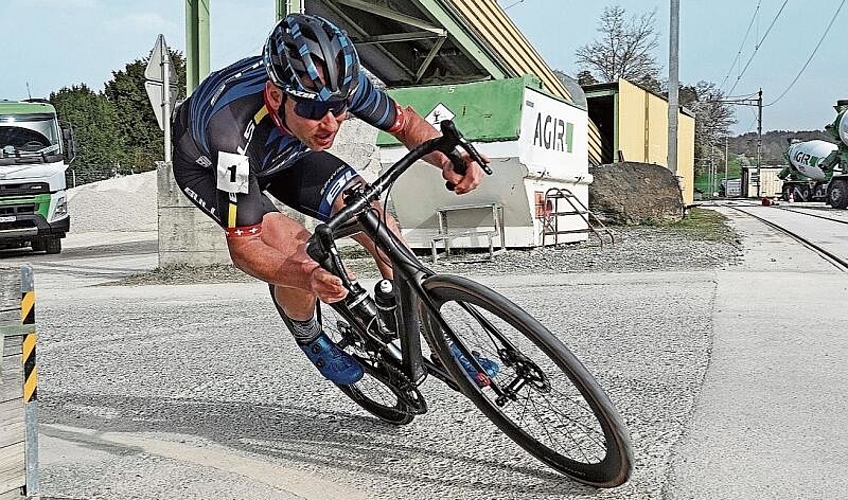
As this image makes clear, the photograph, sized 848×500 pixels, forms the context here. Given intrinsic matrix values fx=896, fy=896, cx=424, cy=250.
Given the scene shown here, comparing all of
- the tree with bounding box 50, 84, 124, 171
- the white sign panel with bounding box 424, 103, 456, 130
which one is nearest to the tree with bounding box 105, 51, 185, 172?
the tree with bounding box 50, 84, 124, 171

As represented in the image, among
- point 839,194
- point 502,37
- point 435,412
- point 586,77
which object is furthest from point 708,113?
point 435,412

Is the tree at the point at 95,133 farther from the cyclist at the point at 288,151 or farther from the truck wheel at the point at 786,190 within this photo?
the cyclist at the point at 288,151

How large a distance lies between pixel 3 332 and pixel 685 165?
100 feet

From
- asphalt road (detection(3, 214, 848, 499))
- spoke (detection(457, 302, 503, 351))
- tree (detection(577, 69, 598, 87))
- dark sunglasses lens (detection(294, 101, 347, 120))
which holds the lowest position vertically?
asphalt road (detection(3, 214, 848, 499))

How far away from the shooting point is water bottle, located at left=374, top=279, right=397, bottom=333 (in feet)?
12.0

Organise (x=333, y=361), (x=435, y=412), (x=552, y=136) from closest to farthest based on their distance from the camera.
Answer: (x=333, y=361)
(x=435, y=412)
(x=552, y=136)

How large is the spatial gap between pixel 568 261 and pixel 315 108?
9776mm

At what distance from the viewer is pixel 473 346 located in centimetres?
344

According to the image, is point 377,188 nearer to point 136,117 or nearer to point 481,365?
point 481,365

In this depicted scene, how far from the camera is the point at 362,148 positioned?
15648 mm

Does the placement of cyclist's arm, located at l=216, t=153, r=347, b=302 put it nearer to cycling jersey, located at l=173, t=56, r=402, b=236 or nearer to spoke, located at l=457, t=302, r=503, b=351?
cycling jersey, located at l=173, t=56, r=402, b=236

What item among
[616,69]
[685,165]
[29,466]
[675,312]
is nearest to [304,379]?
[29,466]

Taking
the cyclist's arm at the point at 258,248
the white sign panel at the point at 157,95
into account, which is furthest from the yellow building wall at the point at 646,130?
the cyclist's arm at the point at 258,248

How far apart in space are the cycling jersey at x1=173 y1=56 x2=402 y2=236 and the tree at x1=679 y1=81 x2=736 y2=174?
6308cm
